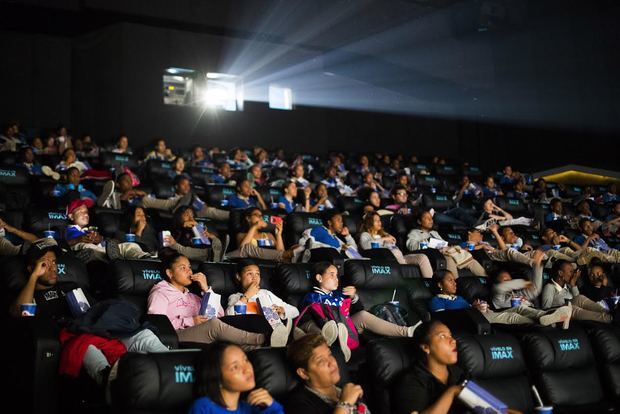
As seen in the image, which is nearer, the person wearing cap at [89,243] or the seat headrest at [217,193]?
the person wearing cap at [89,243]

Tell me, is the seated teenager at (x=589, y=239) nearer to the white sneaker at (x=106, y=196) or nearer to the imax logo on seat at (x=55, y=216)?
the white sneaker at (x=106, y=196)

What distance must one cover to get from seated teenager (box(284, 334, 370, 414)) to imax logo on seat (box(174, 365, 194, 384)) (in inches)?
18.1

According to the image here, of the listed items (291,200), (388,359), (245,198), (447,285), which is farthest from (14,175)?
(388,359)

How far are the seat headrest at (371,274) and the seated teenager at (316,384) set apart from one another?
2131 millimetres

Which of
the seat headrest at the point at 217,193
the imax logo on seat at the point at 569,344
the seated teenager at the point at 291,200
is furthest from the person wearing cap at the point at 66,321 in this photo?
the seated teenager at the point at 291,200

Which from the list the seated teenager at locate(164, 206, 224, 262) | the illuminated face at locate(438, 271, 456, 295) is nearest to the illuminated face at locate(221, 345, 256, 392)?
the illuminated face at locate(438, 271, 456, 295)

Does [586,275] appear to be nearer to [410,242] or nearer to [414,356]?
[410,242]

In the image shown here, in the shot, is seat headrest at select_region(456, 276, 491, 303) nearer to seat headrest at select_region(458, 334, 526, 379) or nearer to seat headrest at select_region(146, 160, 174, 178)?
seat headrest at select_region(458, 334, 526, 379)

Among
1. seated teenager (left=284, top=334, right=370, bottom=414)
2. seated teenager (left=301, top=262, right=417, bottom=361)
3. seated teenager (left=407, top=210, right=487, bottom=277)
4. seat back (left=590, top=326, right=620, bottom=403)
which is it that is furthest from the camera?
seated teenager (left=407, top=210, right=487, bottom=277)

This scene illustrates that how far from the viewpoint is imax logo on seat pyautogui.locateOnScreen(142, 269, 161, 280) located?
471cm

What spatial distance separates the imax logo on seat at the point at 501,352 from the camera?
3.97 meters

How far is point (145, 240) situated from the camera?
20.5 feet

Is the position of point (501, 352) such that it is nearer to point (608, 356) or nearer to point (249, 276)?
point (608, 356)

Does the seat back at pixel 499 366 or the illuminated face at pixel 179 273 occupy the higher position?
the illuminated face at pixel 179 273
